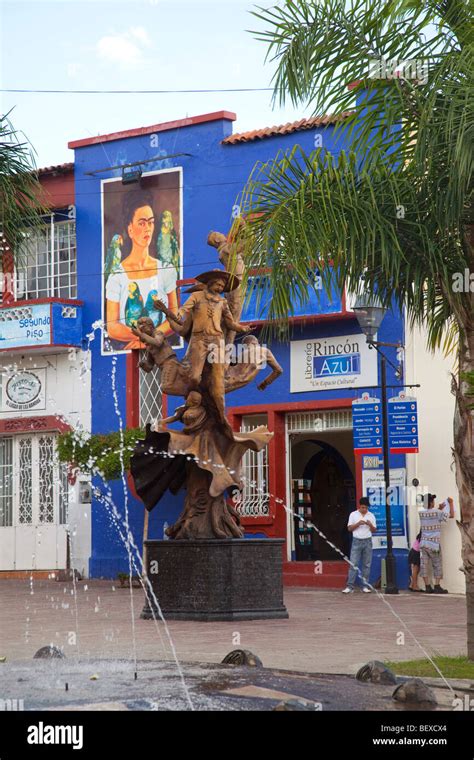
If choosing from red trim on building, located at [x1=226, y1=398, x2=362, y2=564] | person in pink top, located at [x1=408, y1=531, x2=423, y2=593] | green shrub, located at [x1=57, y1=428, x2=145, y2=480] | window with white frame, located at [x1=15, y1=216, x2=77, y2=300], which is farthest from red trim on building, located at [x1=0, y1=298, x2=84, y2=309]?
person in pink top, located at [x1=408, y1=531, x2=423, y2=593]

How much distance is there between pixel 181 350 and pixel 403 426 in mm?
5800

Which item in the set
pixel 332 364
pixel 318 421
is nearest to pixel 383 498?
pixel 318 421

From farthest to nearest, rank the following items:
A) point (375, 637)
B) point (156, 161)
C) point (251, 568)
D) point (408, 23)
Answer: point (156, 161) → point (251, 568) → point (375, 637) → point (408, 23)

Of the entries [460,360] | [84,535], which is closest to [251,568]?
[460,360]

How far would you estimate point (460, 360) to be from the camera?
33.7 feet

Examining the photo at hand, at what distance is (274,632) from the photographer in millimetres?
13688

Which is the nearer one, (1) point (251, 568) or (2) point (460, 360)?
(2) point (460, 360)

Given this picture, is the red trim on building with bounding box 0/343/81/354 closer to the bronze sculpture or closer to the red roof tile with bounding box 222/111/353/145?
the red roof tile with bounding box 222/111/353/145

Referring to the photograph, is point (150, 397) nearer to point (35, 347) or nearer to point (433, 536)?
point (35, 347)

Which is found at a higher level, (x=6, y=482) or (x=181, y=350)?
(x=181, y=350)

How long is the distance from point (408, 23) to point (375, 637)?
616 cm

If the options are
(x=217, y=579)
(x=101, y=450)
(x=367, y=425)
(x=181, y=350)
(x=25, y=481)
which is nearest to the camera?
(x=217, y=579)
